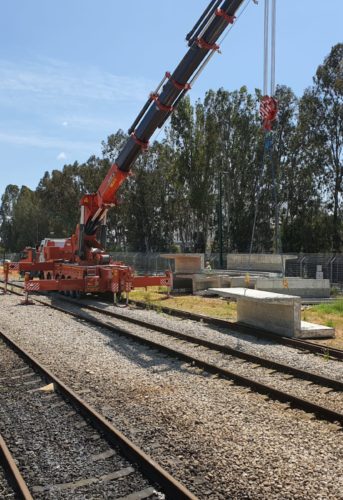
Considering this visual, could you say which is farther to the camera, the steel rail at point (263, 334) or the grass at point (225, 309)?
the grass at point (225, 309)

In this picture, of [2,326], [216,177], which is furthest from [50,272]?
[216,177]

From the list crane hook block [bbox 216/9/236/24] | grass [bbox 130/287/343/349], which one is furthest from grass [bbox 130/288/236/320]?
crane hook block [bbox 216/9/236/24]

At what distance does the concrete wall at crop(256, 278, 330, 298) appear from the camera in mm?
20203

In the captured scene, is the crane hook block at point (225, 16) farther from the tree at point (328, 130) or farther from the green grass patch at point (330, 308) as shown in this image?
the tree at point (328, 130)

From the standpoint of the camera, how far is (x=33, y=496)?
15.1 ft

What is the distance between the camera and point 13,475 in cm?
489

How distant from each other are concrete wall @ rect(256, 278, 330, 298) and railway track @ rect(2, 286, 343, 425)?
7566 mm

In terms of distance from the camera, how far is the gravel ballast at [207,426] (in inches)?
193

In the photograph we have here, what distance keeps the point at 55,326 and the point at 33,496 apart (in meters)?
9.74

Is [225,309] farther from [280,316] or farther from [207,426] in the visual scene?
[207,426]

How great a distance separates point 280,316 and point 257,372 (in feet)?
13.5

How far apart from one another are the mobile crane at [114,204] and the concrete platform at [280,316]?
6158mm

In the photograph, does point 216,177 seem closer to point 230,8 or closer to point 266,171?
point 266,171

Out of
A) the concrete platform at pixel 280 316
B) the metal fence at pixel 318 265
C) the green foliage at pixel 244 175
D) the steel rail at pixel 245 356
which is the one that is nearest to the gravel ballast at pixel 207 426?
the steel rail at pixel 245 356
